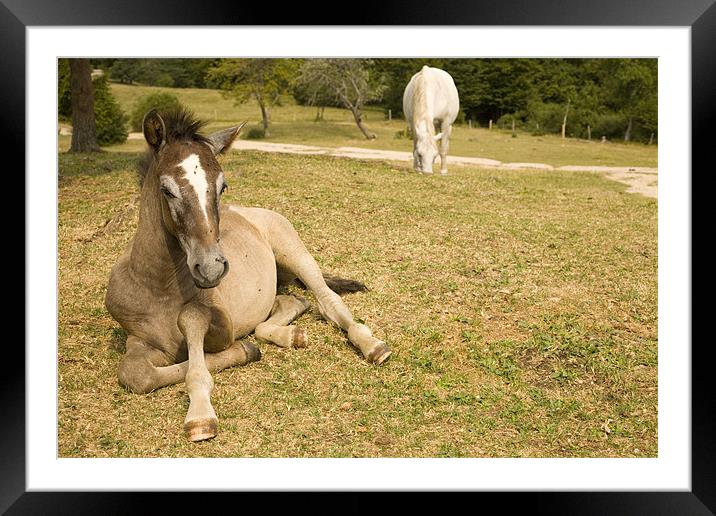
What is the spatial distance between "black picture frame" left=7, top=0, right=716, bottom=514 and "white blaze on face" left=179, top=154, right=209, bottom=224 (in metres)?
0.85

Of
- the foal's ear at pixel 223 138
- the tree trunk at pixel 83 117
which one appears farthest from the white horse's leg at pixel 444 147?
the foal's ear at pixel 223 138

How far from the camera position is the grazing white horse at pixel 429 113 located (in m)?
13.8

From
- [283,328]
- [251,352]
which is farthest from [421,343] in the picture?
[251,352]

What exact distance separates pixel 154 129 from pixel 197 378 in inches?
62.0

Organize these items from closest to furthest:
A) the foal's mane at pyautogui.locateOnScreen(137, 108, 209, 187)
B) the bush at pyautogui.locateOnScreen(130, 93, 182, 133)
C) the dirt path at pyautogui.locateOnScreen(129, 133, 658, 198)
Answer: the foal's mane at pyautogui.locateOnScreen(137, 108, 209, 187)
the dirt path at pyautogui.locateOnScreen(129, 133, 658, 198)
the bush at pyautogui.locateOnScreen(130, 93, 182, 133)

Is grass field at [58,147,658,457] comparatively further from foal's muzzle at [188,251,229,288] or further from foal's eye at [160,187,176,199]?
foal's eye at [160,187,176,199]

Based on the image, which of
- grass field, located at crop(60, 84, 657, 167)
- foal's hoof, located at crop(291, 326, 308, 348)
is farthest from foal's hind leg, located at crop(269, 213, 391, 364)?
grass field, located at crop(60, 84, 657, 167)

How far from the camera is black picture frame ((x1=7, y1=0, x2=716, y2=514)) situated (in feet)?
12.4

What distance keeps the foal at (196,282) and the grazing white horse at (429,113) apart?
8248mm

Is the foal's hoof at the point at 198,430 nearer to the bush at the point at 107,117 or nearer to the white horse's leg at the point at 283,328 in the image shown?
the white horse's leg at the point at 283,328

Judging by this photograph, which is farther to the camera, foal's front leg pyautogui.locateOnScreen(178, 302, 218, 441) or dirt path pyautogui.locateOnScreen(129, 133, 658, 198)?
dirt path pyautogui.locateOnScreen(129, 133, 658, 198)
